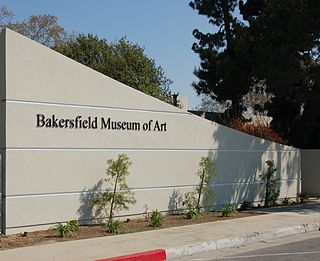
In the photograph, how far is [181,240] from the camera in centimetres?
1164

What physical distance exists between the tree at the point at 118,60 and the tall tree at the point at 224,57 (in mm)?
9509

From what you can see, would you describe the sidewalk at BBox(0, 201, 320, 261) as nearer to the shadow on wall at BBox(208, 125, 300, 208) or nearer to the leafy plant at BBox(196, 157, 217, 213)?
the leafy plant at BBox(196, 157, 217, 213)

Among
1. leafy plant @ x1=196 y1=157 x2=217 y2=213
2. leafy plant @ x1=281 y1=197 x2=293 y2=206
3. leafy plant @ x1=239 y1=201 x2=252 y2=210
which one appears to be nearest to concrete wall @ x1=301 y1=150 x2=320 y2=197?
leafy plant @ x1=281 y1=197 x2=293 y2=206

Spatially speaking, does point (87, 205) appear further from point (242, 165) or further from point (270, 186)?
point (270, 186)

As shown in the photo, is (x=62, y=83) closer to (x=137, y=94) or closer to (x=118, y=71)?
(x=137, y=94)

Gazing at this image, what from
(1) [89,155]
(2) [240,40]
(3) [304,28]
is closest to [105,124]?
(1) [89,155]

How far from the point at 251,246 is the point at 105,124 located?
5202mm

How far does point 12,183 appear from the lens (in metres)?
12.6

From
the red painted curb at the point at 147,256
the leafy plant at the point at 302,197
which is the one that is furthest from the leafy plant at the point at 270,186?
the red painted curb at the point at 147,256

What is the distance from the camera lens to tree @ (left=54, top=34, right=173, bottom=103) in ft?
123

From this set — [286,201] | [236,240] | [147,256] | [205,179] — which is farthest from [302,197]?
[147,256]

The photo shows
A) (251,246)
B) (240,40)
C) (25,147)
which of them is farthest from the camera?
(240,40)

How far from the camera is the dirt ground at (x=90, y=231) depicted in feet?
37.8

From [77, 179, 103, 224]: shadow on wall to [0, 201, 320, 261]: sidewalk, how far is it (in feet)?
6.66
